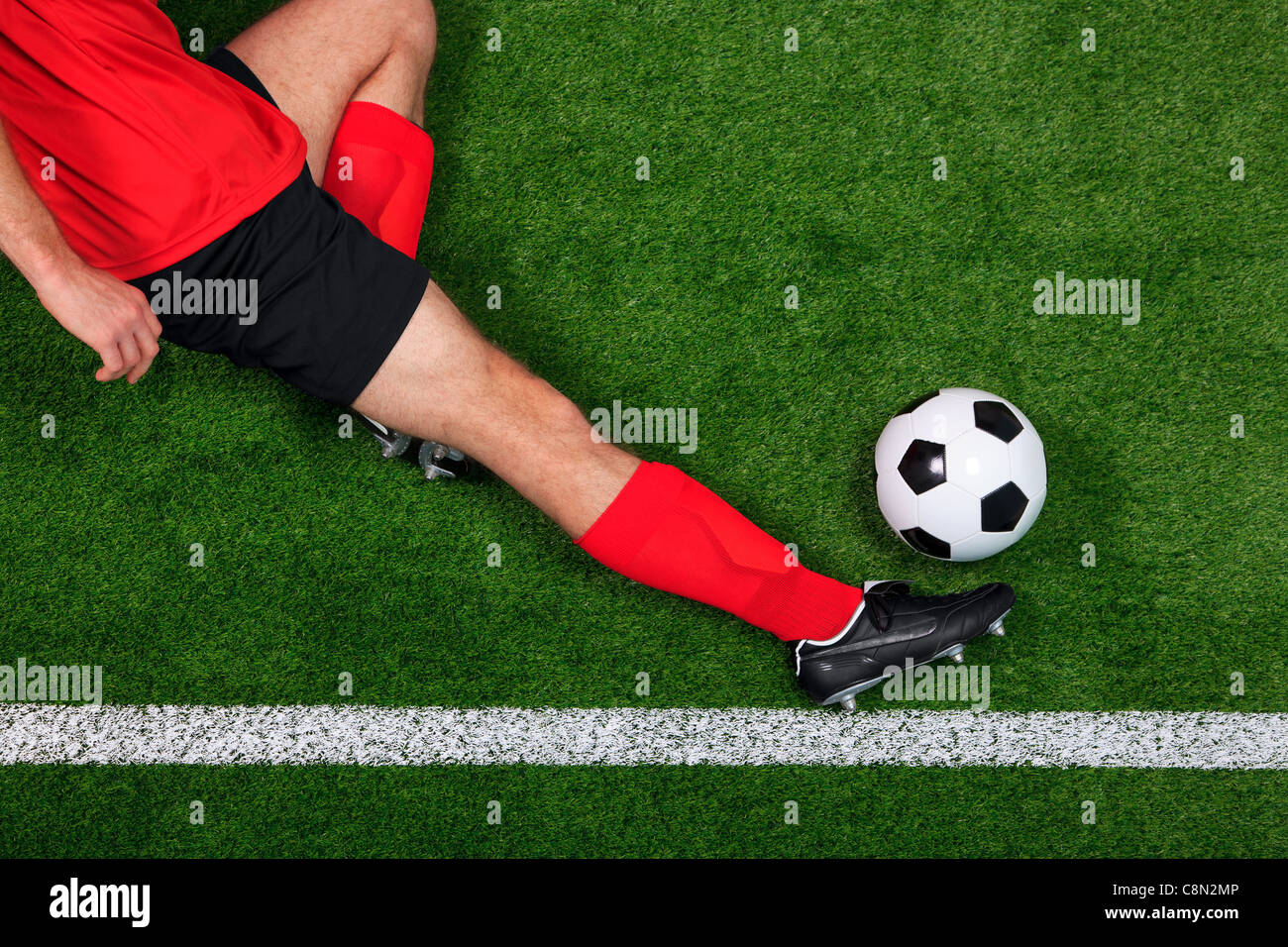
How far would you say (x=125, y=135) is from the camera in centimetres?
176

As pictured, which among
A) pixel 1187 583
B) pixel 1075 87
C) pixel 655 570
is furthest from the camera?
pixel 1075 87

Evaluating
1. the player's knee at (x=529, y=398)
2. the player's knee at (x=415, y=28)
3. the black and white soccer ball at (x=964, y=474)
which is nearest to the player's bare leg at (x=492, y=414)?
the player's knee at (x=529, y=398)

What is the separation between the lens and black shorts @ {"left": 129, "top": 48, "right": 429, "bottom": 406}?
1869mm

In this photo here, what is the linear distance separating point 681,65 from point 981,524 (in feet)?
5.39

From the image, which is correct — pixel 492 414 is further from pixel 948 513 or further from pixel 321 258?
pixel 948 513

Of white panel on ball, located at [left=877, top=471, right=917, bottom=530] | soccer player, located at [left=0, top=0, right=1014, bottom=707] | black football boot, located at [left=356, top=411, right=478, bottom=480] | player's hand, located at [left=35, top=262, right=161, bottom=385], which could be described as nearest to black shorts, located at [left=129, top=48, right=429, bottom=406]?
soccer player, located at [left=0, top=0, right=1014, bottom=707]

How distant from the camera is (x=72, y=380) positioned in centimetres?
265

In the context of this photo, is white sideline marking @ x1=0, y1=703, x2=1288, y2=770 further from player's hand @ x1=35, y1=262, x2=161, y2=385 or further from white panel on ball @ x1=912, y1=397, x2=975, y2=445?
player's hand @ x1=35, y1=262, x2=161, y2=385

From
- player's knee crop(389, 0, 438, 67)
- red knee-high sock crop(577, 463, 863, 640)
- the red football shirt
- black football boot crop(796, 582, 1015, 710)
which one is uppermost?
player's knee crop(389, 0, 438, 67)

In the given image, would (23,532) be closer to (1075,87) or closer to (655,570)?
(655,570)

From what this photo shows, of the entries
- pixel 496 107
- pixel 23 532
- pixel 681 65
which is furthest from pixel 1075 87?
pixel 23 532

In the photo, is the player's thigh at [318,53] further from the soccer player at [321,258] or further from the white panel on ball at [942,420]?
the white panel on ball at [942,420]

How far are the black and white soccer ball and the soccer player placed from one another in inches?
8.7

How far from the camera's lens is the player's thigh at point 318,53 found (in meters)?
2.25
